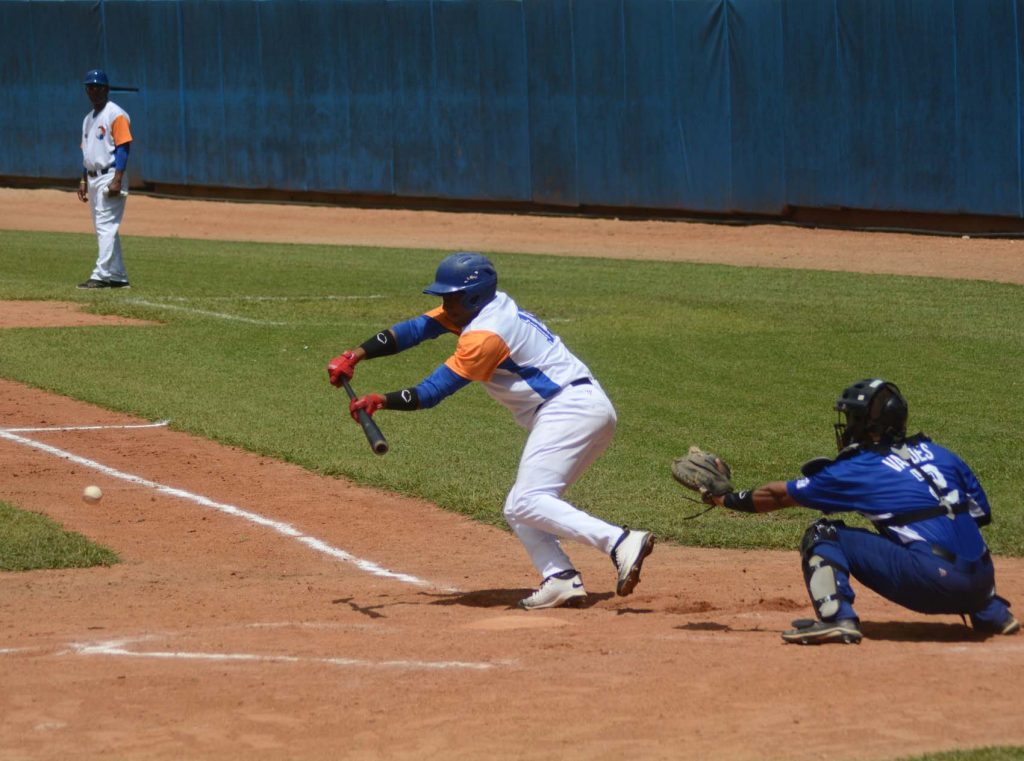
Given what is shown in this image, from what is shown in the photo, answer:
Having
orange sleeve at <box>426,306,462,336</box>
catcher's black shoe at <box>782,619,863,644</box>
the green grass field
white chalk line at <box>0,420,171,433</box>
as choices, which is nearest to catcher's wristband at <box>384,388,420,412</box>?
orange sleeve at <box>426,306,462,336</box>

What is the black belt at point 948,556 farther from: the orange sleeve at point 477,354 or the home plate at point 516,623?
the orange sleeve at point 477,354

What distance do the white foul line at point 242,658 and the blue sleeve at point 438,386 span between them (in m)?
1.32

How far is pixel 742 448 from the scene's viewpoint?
36.7 ft

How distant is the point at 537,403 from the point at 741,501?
4.20 feet

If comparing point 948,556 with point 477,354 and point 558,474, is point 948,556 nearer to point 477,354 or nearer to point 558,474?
point 558,474

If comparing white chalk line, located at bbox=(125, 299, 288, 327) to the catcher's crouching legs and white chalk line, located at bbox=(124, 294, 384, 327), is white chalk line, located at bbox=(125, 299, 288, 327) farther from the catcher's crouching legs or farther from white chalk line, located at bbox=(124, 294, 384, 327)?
the catcher's crouching legs

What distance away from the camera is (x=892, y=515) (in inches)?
259

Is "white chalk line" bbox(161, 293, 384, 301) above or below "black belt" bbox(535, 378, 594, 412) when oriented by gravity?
below

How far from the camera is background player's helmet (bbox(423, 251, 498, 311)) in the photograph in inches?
293

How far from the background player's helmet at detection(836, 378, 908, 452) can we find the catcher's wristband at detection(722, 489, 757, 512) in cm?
50

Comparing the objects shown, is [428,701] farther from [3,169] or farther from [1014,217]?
[3,169]


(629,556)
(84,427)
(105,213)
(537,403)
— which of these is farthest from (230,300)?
(629,556)

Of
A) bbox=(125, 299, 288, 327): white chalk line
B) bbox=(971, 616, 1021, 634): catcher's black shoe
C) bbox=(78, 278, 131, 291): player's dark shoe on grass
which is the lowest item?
bbox=(971, 616, 1021, 634): catcher's black shoe

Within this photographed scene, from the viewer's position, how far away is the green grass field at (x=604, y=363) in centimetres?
1063
